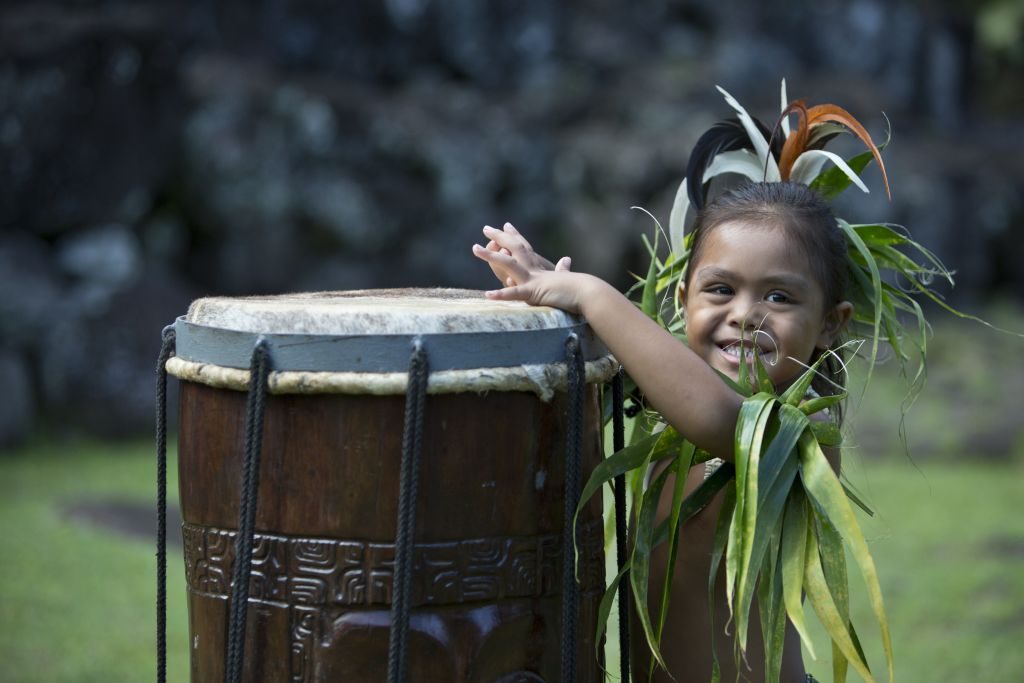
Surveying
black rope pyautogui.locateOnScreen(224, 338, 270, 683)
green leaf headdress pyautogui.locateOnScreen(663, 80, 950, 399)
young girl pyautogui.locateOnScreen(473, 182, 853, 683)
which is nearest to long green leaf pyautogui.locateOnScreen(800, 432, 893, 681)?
young girl pyautogui.locateOnScreen(473, 182, 853, 683)

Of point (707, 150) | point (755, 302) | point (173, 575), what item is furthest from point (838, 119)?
point (173, 575)

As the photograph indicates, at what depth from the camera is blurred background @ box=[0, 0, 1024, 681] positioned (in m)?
4.38

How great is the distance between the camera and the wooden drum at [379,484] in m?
1.61

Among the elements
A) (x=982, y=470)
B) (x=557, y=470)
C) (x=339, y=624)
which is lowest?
(x=982, y=470)

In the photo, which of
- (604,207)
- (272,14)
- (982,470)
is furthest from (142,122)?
(982,470)

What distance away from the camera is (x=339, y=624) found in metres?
1.62

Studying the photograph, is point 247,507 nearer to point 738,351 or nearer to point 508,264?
point 508,264

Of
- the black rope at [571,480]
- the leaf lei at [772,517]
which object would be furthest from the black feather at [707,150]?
the black rope at [571,480]

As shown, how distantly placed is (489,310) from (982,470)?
4461 millimetres

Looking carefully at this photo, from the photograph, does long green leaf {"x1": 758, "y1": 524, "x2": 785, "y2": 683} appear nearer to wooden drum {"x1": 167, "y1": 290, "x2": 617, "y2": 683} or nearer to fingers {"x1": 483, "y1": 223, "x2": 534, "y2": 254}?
wooden drum {"x1": 167, "y1": 290, "x2": 617, "y2": 683}

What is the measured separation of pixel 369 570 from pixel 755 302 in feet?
2.28

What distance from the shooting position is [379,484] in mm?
1613

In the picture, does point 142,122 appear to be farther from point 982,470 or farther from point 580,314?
point 580,314

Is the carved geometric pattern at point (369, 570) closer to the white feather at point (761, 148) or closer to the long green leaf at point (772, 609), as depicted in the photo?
the long green leaf at point (772, 609)
